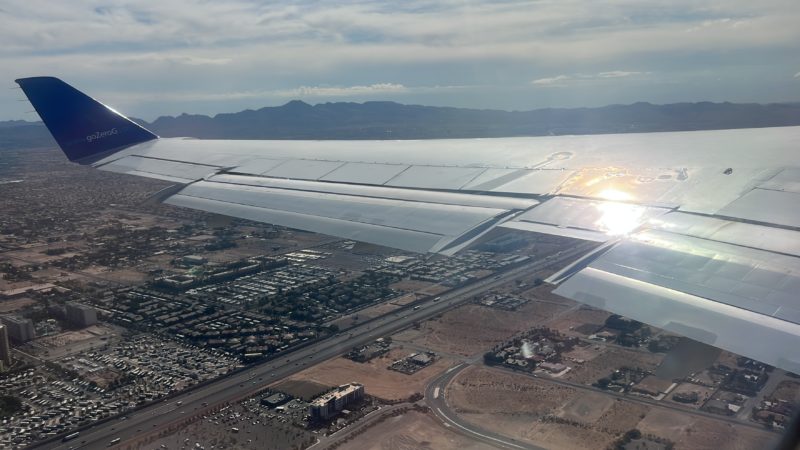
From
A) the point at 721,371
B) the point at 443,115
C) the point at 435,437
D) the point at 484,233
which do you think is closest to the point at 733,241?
the point at 484,233

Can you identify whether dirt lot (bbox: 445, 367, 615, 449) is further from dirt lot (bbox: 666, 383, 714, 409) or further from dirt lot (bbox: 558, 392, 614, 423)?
dirt lot (bbox: 666, 383, 714, 409)

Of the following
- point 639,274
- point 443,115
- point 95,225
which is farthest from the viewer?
point 443,115

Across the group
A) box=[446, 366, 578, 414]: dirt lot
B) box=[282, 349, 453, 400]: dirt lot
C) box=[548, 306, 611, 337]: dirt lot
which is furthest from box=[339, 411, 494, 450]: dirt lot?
box=[548, 306, 611, 337]: dirt lot

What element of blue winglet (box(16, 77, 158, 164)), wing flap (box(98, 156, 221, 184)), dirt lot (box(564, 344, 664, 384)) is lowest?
dirt lot (box(564, 344, 664, 384))

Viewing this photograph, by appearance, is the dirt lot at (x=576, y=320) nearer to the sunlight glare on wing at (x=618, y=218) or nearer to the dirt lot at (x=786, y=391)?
the dirt lot at (x=786, y=391)

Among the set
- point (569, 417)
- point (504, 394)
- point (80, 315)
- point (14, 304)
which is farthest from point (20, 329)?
point (569, 417)

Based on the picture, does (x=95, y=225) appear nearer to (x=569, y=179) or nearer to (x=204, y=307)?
(x=204, y=307)
